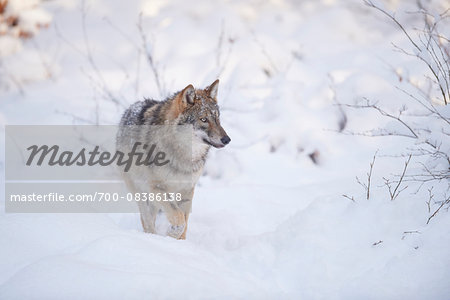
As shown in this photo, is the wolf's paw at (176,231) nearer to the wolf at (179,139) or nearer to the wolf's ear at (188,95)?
the wolf at (179,139)

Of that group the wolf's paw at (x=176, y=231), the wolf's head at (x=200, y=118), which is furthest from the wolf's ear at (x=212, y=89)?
the wolf's paw at (x=176, y=231)

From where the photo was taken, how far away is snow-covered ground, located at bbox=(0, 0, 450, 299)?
8.71 ft

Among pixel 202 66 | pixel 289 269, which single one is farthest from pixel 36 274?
pixel 202 66

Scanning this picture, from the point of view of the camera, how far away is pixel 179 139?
13.3ft

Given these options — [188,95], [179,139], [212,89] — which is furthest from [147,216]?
[212,89]

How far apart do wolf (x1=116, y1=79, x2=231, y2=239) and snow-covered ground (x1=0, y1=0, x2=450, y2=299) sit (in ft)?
1.74

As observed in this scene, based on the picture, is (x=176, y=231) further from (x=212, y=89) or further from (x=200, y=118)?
(x=212, y=89)

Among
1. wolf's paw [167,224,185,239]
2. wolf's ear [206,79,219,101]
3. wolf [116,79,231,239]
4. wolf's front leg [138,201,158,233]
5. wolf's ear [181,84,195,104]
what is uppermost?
wolf's ear [206,79,219,101]

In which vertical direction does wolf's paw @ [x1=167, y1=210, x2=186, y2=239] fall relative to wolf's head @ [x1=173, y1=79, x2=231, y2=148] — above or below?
below

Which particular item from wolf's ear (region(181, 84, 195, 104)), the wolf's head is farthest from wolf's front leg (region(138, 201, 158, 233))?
wolf's ear (region(181, 84, 195, 104))

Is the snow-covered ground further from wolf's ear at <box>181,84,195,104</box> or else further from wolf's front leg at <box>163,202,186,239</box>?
wolf's ear at <box>181,84,195,104</box>

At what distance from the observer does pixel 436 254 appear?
2824 mm

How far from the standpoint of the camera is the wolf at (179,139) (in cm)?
398

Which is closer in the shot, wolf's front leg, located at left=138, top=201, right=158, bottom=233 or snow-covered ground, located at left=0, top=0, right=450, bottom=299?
snow-covered ground, located at left=0, top=0, right=450, bottom=299
